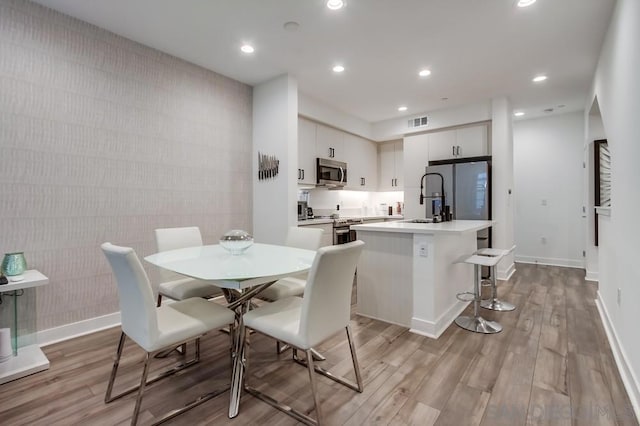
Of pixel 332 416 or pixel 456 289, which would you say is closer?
pixel 332 416

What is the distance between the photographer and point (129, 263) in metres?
1.48

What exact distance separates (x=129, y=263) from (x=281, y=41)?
252 cm

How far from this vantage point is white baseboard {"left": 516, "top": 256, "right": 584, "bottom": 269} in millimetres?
5340

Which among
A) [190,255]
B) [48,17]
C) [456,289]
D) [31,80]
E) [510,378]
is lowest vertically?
[510,378]

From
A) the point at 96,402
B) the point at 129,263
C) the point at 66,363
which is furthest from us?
the point at 66,363

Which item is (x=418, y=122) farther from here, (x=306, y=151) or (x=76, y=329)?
(x=76, y=329)

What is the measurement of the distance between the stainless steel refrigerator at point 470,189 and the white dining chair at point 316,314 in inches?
138

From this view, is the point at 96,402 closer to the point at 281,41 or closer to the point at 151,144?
the point at 151,144

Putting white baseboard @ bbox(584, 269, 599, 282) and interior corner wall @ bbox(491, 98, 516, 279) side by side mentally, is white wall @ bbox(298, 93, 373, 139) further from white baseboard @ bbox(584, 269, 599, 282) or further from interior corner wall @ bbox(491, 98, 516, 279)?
white baseboard @ bbox(584, 269, 599, 282)

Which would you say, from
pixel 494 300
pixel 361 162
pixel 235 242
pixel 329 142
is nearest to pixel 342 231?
pixel 329 142

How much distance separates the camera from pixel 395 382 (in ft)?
6.44

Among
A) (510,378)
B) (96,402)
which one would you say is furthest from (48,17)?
(510,378)

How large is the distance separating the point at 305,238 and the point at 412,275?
40.2 inches

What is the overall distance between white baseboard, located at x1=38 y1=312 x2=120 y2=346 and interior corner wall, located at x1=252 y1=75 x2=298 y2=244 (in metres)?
1.79
